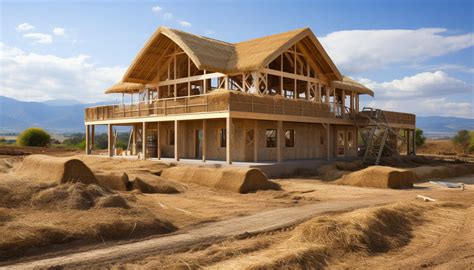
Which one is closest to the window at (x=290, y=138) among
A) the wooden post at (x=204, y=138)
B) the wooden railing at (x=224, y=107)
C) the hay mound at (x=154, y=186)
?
the wooden railing at (x=224, y=107)

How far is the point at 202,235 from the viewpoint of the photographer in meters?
8.70

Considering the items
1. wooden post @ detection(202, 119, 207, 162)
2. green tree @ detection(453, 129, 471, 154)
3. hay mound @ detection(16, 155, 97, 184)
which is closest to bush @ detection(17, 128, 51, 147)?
wooden post @ detection(202, 119, 207, 162)

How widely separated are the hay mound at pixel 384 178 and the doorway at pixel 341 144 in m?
12.7

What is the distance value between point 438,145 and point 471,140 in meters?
7.22

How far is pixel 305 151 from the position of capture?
93.2 ft

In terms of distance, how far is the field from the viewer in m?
7.20

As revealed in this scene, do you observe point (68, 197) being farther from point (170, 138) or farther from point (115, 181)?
point (170, 138)

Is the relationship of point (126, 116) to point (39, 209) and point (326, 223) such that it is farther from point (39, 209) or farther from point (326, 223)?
point (326, 223)

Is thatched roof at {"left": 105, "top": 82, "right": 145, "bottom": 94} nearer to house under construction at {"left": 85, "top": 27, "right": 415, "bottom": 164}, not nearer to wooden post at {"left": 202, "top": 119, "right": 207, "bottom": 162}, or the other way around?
house under construction at {"left": 85, "top": 27, "right": 415, "bottom": 164}

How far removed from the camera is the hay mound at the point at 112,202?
978cm

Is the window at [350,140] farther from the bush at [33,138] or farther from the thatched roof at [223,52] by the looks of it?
the bush at [33,138]

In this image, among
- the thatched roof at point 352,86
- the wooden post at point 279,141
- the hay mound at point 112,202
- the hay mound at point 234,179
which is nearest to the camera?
the hay mound at point 112,202

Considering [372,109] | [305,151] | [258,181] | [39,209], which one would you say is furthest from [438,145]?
[39,209]

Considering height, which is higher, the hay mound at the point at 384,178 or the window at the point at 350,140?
the window at the point at 350,140
